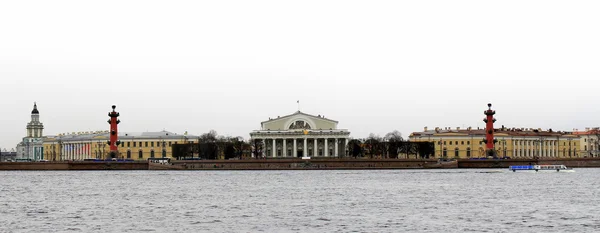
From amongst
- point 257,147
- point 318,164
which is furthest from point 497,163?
point 257,147

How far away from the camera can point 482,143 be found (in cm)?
11388

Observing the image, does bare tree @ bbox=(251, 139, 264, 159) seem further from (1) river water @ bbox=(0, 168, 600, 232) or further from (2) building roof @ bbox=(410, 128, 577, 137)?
(1) river water @ bbox=(0, 168, 600, 232)

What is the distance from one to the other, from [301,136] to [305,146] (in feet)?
3.53

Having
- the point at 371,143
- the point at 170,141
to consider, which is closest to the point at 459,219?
the point at 371,143

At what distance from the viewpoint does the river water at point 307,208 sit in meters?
31.2

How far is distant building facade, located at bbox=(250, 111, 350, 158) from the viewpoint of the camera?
110 metres

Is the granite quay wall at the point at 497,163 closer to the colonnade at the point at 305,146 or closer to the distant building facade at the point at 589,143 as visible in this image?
the colonnade at the point at 305,146

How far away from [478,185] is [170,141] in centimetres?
7537

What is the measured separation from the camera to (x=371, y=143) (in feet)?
360

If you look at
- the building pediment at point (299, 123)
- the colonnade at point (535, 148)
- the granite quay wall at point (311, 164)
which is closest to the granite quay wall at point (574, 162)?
the granite quay wall at point (311, 164)

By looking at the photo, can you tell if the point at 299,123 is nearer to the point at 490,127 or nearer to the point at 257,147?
the point at 257,147

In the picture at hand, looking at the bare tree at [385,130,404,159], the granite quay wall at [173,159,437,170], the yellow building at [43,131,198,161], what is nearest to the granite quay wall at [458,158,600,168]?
the granite quay wall at [173,159,437,170]

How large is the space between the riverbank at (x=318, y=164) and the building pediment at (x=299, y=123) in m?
19.6

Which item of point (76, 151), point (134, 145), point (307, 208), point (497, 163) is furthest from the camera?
point (76, 151)
